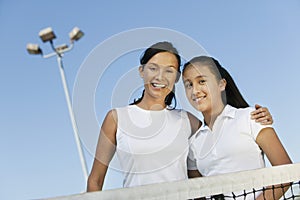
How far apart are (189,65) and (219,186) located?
0.37 meters

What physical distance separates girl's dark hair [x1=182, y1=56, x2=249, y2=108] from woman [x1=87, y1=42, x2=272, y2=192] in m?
0.06

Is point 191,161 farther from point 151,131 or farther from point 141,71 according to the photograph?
point 141,71

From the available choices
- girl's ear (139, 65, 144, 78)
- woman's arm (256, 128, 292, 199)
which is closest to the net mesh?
woman's arm (256, 128, 292, 199)

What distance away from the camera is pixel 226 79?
4.38 feet

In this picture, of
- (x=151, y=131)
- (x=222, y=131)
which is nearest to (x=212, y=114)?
(x=222, y=131)

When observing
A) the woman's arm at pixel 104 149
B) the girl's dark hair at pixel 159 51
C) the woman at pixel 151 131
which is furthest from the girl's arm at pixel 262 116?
the woman's arm at pixel 104 149

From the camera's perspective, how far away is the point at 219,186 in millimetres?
1057

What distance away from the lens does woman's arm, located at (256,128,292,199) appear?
47.4 inches

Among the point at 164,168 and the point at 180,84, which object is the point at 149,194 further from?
the point at 180,84

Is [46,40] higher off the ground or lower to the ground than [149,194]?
higher

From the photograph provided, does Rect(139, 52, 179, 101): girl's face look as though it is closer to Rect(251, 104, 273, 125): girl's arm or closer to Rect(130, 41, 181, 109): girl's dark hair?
Rect(130, 41, 181, 109): girl's dark hair

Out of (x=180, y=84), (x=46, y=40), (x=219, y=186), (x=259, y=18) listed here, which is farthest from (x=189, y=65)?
(x=259, y=18)

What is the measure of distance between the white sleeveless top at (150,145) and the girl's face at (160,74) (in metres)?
0.06

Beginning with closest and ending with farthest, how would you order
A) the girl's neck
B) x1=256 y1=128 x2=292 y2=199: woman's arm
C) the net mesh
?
the net mesh → x1=256 y1=128 x2=292 y2=199: woman's arm → the girl's neck
